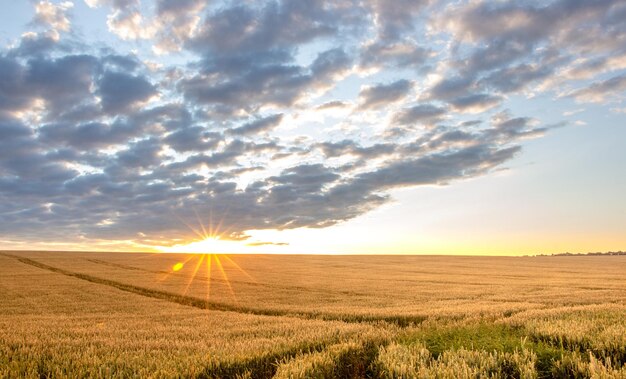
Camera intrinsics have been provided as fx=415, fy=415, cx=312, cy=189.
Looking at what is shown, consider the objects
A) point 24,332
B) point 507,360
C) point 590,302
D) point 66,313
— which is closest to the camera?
point 507,360

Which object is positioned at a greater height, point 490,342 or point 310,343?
point 490,342

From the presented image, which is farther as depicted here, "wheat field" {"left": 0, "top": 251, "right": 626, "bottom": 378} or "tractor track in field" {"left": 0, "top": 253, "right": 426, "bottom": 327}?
"tractor track in field" {"left": 0, "top": 253, "right": 426, "bottom": 327}

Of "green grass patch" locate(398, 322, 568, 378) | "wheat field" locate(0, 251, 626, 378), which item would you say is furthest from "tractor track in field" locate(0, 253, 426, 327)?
"green grass patch" locate(398, 322, 568, 378)

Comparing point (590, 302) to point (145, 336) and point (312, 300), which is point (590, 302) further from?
point (145, 336)

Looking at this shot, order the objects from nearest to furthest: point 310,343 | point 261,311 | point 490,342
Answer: point 490,342
point 310,343
point 261,311

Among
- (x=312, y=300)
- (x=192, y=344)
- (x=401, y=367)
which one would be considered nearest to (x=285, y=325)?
(x=192, y=344)

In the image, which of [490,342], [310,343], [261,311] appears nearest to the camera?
[490,342]

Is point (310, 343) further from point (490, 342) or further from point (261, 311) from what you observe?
point (261, 311)

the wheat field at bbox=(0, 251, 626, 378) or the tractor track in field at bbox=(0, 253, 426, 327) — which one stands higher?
the wheat field at bbox=(0, 251, 626, 378)

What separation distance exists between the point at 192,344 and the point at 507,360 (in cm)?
761

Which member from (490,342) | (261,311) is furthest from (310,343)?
(261,311)

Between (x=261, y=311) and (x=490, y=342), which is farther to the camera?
(x=261, y=311)

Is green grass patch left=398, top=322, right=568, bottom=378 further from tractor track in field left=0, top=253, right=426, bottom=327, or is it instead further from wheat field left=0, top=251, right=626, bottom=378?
tractor track in field left=0, top=253, right=426, bottom=327

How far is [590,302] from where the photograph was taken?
72.2 ft
